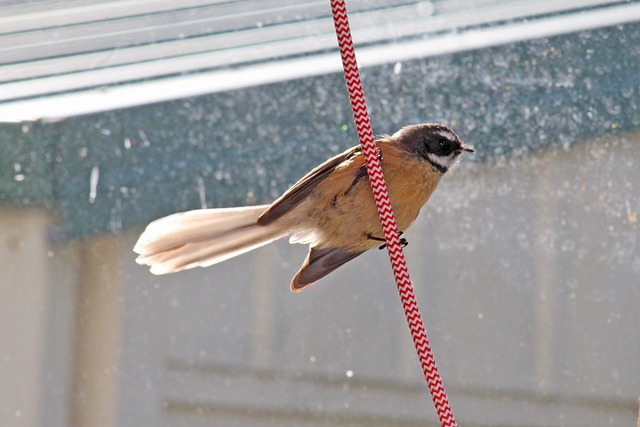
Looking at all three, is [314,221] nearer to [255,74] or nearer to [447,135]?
[447,135]

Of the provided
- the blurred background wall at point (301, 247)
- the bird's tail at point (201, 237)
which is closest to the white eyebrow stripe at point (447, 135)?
the bird's tail at point (201, 237)

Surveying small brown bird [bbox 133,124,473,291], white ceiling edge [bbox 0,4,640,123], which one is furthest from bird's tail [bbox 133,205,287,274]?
white ceiling edge [bbox 0,4,640,123]

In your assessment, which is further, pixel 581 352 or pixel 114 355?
pixel 114 355

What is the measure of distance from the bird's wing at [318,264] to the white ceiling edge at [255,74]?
129cm

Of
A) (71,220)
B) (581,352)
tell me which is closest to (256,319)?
(71,220)

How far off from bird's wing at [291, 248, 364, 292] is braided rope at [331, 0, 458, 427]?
19.9 inches

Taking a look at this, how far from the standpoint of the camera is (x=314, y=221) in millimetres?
2178

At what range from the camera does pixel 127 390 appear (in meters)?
3.53

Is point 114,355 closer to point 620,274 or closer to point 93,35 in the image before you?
point 93,35

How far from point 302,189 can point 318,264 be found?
0.17m

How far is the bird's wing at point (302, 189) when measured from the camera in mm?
2105

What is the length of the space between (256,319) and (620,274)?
1.25 meters

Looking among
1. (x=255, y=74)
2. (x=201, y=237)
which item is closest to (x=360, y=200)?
(x=201, y=237)

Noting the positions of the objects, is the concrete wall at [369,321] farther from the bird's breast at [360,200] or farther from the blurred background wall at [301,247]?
the bird's breast at [360,200]
